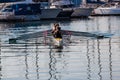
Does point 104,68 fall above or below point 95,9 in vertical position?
above

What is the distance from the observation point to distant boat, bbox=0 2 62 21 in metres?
99.5

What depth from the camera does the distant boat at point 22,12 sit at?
326 feet

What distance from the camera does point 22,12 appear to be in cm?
10100

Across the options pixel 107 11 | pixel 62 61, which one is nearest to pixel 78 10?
pixel 107 11

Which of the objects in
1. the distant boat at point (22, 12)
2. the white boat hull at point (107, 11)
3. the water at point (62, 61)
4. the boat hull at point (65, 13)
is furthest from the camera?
the white boat hull at point (107, 11)

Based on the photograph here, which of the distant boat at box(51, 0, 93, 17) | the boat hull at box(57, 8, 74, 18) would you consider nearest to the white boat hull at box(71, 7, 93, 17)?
the distant boat at box(51, 0, 93, 17)

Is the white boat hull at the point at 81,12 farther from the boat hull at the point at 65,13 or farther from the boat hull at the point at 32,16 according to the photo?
the boat hull at the point at 32,16

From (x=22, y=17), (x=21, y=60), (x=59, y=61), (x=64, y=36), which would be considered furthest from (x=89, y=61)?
(x=22, y=17)

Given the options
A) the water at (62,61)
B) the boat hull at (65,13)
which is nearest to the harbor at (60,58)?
the water at (62,61)

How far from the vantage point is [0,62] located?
33.0m

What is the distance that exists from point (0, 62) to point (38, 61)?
2.49 metres

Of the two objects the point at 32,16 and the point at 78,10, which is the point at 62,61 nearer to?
the point at 32,16

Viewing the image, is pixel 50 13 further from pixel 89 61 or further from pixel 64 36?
pixel 89 61

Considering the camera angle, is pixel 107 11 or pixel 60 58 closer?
pixel 60 58
